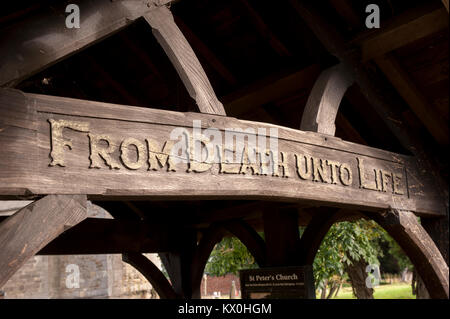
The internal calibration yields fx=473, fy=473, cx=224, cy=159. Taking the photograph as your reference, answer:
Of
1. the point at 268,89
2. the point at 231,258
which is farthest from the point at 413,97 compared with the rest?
the point at 231,258

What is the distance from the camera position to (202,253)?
20.7 ft

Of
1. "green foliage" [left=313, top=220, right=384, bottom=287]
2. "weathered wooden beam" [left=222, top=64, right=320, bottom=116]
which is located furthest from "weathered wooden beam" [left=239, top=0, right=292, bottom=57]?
"green foliage" [left=313, top=220, right=384, bottom=287]

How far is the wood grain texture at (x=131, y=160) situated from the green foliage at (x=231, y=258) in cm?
697

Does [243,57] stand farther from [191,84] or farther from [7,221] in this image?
[7,221]

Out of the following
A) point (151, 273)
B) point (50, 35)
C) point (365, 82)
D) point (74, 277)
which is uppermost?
point (365, 82)

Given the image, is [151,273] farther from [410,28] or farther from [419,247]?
[410,28]

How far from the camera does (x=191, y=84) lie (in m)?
2.92

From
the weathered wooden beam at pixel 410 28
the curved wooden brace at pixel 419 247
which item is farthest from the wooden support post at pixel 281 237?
the weathered wooden beam at pixel 410 28

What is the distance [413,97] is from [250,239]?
253 cm

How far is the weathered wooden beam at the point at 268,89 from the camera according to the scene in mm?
4340

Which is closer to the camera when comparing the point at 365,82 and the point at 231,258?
the point at 365,82

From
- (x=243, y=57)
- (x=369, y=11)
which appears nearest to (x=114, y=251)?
(x=243, y=57)

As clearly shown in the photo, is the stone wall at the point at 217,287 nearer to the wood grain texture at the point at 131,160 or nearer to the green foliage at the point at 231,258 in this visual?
the green foliage at the point at 231,258

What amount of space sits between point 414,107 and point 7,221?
12.6 feet
